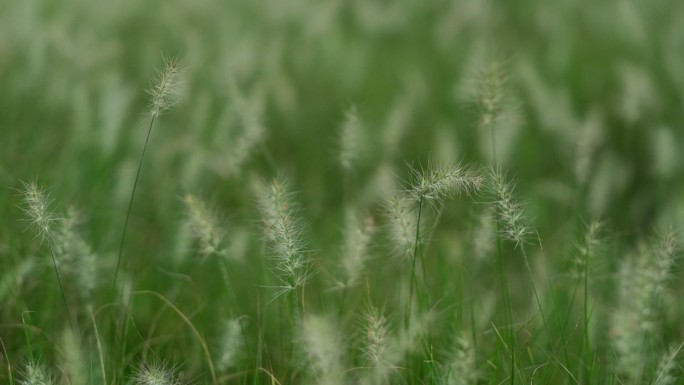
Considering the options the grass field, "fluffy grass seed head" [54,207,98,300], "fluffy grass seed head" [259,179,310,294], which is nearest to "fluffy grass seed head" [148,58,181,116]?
the grass field

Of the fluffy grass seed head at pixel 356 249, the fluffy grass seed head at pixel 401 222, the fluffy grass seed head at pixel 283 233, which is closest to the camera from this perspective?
the fluffy grass seed head at pixel 283 233

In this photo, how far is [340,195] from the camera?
3242mm

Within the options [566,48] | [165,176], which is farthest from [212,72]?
[566,48]

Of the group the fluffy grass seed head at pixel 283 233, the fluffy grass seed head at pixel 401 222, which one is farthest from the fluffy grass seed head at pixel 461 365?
the fluffy grass seed head at pixel 283 233

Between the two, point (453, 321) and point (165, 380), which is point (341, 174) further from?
point (165, 380)

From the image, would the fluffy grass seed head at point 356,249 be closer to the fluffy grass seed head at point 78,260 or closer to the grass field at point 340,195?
the grass field at point 340,195

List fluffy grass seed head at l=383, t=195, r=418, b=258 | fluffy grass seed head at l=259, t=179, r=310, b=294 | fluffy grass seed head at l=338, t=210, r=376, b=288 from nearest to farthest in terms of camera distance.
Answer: fluffy grass seed head at l=259, t=179, r=310, b=294 → fluffy grass seed head at l=383, t=195, r=418, b=258 → fluffy grass seed head at l=338, t=210, r=376, b=288

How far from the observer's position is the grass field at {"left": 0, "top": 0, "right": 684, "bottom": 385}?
170 cm

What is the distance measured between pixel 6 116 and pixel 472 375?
1.98 m

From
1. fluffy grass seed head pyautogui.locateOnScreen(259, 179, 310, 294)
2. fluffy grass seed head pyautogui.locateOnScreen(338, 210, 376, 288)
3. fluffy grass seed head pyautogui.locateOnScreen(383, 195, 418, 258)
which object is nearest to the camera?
fluffy grass seed head pyautogui.locateOnScreen(259, 179, 310, 294)

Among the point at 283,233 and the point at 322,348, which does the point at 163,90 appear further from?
the point at 322,348

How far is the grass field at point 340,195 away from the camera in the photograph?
5.59 ft

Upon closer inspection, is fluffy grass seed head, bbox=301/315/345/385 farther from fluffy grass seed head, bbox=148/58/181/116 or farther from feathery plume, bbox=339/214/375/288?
fluffy grass seed head, bbox=148/58/181/116

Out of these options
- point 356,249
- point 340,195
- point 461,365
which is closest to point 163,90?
point 356,249
